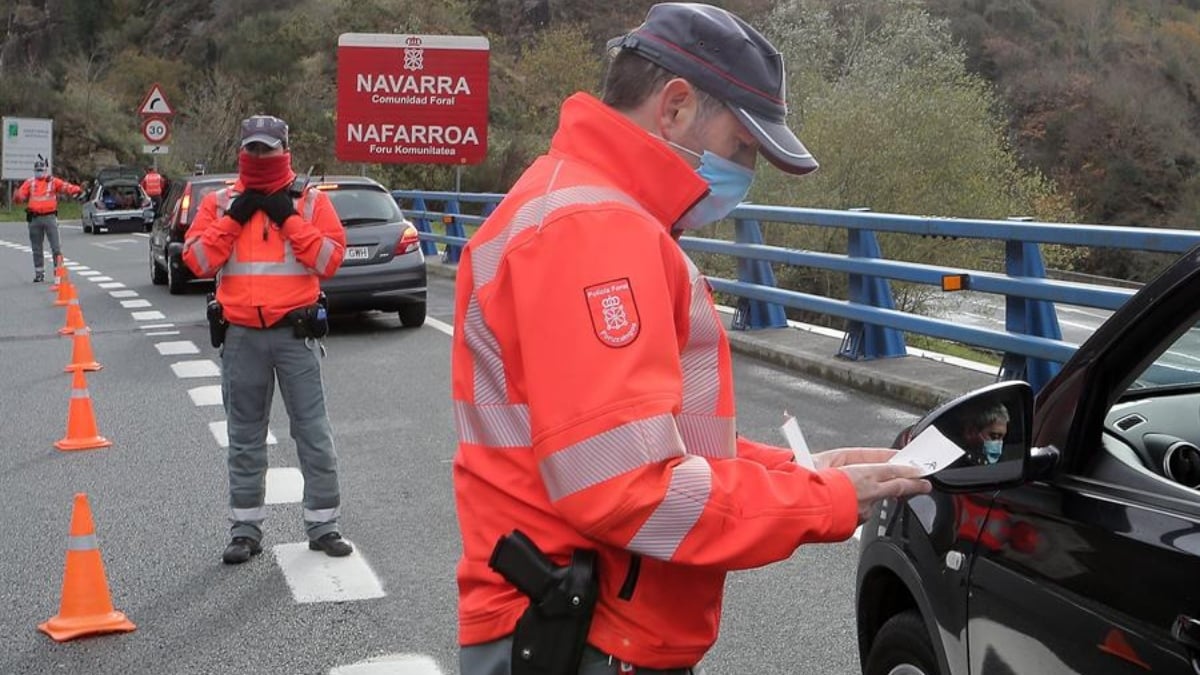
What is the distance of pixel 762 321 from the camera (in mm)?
13547

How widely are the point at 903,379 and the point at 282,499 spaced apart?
448 cm

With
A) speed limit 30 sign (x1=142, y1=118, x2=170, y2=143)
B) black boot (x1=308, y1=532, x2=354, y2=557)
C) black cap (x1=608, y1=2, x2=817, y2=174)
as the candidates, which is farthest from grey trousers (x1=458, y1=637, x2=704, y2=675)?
speed limit 30 sign (x1=142, y1=118, x2=170, y2=143)

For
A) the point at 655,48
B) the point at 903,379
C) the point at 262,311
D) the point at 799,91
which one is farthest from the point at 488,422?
the point at 799,91

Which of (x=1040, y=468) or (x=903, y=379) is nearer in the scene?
(x=1040, y=468)

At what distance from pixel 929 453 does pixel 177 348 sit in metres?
12.7

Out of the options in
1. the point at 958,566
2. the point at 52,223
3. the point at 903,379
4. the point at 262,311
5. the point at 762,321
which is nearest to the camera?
the point at 958,566

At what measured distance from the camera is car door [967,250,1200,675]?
227 centimetres

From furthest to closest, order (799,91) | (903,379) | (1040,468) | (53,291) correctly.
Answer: (799,91)
(53,291)
(903,379)
(1040,468)

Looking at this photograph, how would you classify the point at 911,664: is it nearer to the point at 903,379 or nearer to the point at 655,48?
the point at 655,48

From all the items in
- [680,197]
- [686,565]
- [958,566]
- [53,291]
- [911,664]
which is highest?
[680,197]

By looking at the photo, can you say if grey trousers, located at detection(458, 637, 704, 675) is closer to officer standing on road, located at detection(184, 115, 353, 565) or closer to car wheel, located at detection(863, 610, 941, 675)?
car wheel, located at detection(863, 610, 941, 675)

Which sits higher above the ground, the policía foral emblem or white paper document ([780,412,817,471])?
the policía foral emblem

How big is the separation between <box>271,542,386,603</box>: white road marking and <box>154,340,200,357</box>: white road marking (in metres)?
7.53

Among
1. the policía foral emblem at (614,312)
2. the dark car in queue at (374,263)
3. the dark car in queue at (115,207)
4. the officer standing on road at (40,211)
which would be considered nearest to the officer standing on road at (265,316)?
the policía foral emblem at (614,312)
